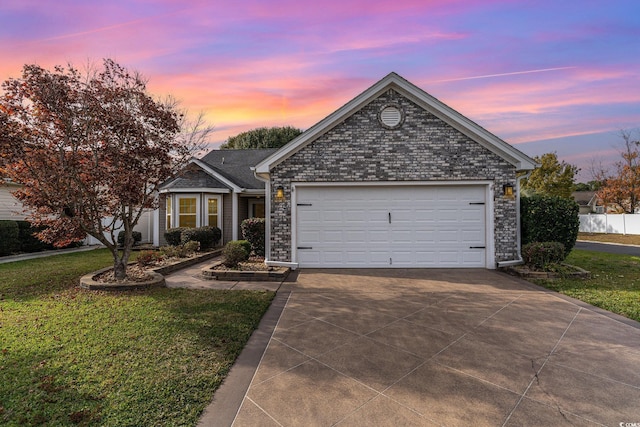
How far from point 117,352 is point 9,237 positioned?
12.4 meters

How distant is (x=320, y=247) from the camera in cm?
900

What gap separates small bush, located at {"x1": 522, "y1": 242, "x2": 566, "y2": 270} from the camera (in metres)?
7.68

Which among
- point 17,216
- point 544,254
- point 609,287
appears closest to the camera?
point 609,287

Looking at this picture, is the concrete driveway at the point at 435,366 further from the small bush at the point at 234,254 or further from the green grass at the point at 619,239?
the green grass at the point at 619,239

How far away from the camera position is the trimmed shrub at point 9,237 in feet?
36.5

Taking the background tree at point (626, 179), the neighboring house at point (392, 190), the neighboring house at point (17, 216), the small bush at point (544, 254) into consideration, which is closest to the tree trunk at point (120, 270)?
the neighboring house at point (392, 190)

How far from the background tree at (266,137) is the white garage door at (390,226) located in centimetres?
2553

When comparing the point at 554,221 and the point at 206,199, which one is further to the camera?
the point at 206,199

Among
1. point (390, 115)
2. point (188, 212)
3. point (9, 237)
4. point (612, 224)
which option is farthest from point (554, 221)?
point (612, 224)

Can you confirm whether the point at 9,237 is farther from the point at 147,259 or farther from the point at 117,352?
the point at 117,352

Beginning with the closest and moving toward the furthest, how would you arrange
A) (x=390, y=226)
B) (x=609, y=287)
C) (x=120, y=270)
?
1. (x=609, y=287)
2. (x=120, y=270)
3. (x=390, y=226)

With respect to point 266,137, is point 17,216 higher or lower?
lower

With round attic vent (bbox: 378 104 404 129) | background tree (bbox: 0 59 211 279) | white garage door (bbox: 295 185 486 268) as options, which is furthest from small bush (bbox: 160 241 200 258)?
round attic vent (bbox: 378 104 404 129)

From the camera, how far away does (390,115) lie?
8781mm
